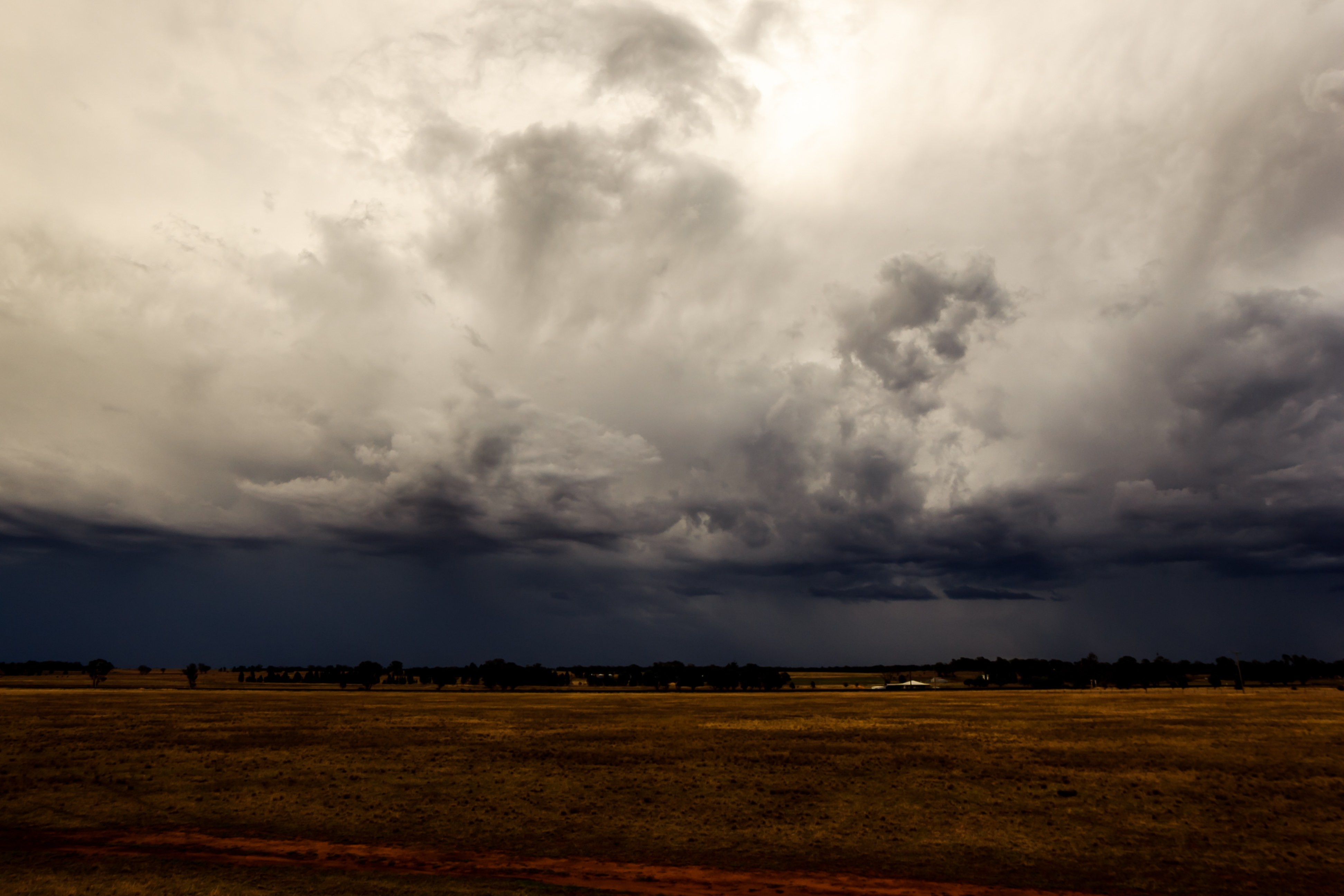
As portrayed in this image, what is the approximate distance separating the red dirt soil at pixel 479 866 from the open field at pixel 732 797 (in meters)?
0.65

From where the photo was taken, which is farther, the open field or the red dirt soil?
the open field

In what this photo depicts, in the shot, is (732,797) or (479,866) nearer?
(479,866)

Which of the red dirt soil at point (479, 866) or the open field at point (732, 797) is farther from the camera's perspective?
the open field at point (732, 797)

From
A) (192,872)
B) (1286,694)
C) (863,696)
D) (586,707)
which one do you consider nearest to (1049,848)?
(192,872)

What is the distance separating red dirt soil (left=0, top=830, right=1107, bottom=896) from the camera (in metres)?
25.3

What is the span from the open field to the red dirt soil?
0.65 m

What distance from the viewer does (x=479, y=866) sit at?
2798cm

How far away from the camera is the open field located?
27.8 m

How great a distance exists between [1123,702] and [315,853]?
128377mm

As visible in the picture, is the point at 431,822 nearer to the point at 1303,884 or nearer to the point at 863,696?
the point at 1303,884

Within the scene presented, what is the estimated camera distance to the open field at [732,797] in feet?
91.4

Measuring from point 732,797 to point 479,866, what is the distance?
15.9 metres

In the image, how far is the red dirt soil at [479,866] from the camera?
83.0ft

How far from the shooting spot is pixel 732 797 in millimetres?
39125
